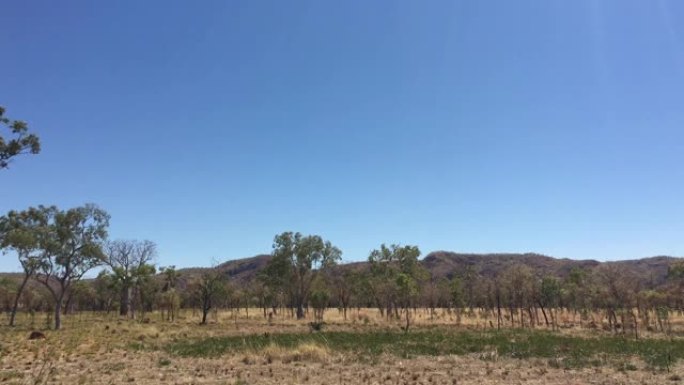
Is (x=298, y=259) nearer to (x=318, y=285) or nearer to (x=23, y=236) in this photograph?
(x=318, y=285)

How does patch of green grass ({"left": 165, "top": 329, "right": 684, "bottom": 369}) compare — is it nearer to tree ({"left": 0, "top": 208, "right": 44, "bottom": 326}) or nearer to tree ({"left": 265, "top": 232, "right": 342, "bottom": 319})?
tree ({"left": 0, "top": 208, "right": 44, "bottom": 326})

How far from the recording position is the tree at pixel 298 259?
81.4 meters

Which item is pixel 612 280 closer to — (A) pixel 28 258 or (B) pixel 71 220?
(B) pixel 71 220

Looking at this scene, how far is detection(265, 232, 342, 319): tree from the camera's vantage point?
267 ft

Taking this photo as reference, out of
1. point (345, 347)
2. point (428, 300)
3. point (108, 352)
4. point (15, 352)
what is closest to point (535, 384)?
point (345, 347)

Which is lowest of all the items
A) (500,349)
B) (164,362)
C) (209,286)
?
(500,349)

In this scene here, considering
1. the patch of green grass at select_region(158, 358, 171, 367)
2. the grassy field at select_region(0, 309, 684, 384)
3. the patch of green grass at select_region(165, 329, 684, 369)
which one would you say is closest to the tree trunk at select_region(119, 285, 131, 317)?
the grassy field at select_region(0, 309, 684, 384)

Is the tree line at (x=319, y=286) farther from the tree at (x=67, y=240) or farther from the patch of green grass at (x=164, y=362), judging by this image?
the patch of green grass at (x=164, y=362)

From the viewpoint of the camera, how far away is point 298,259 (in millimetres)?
82312

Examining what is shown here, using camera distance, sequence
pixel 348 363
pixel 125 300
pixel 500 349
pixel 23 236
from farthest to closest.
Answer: pixel 125 300 → pixel 23 236 → pixel 500 349 → pixel 348 363

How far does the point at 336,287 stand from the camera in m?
85.9

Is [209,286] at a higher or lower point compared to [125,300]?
higher

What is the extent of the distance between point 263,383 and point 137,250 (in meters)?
68.6

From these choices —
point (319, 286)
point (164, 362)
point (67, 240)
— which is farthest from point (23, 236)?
point (319, 286)
